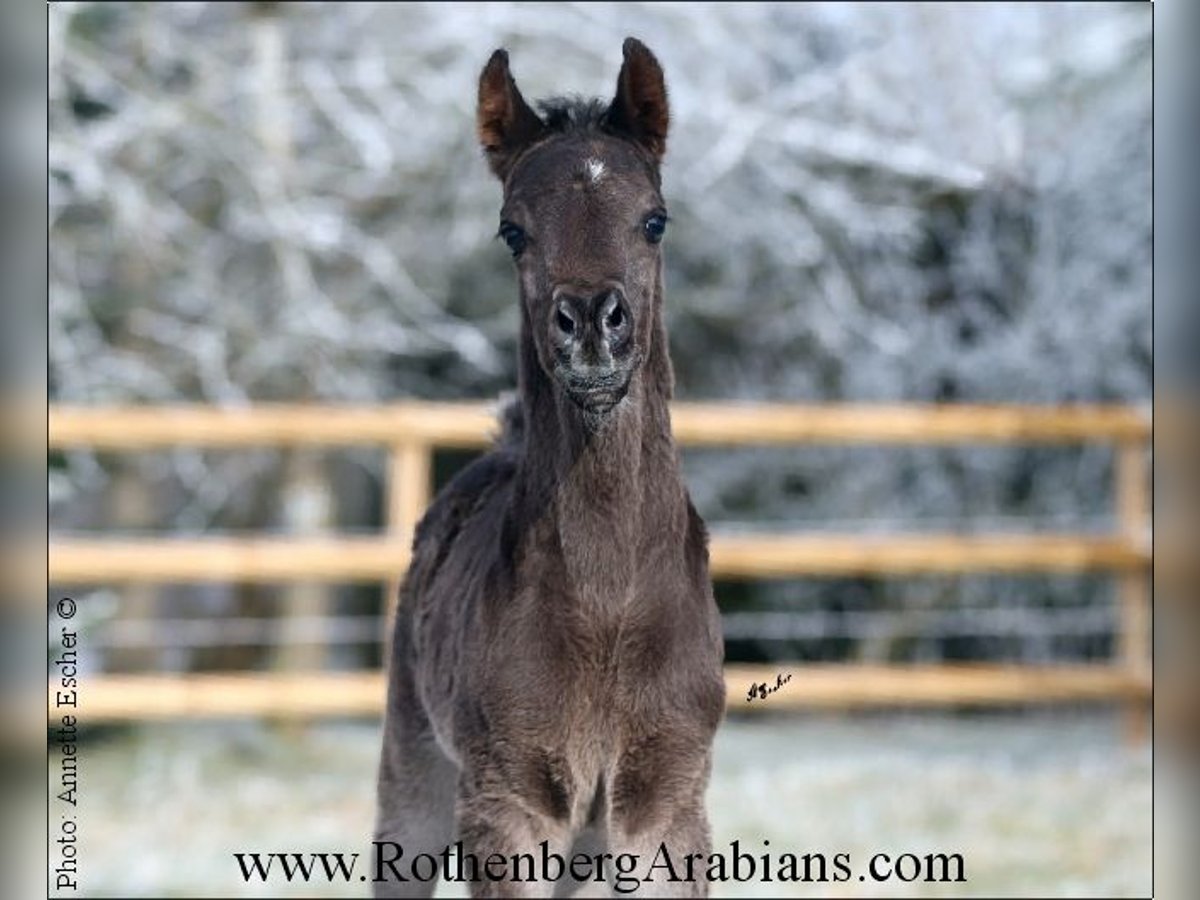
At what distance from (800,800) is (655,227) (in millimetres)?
4382

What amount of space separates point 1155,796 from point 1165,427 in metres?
0.47

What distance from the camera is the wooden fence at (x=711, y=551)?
7375 millimetres

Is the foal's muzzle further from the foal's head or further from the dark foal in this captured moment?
the dark foal

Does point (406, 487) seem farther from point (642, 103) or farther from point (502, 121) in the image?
point (642, 103)

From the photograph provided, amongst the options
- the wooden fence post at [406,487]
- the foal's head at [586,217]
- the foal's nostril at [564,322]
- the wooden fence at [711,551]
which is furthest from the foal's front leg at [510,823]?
the wooden fence post at [406,487]

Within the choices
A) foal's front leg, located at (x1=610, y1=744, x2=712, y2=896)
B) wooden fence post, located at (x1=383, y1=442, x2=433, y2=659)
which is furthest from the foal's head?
wooden fence post, located at (x1=383, y1=442, x2=433, y2=659)

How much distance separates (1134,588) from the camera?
850cm

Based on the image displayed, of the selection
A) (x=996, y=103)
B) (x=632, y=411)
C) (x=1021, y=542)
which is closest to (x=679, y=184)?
(x=996, y=103)

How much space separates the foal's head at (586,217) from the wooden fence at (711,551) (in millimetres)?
4501

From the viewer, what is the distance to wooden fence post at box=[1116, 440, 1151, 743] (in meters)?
8.31

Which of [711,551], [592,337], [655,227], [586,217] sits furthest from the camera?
[711,551]

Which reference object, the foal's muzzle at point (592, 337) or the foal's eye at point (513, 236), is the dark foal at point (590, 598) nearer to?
the foal's eye at point (513, 236)

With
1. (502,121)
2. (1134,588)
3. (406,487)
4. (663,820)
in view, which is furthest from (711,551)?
(502,121)

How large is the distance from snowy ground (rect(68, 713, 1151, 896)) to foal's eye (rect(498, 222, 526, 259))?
2.69 m
